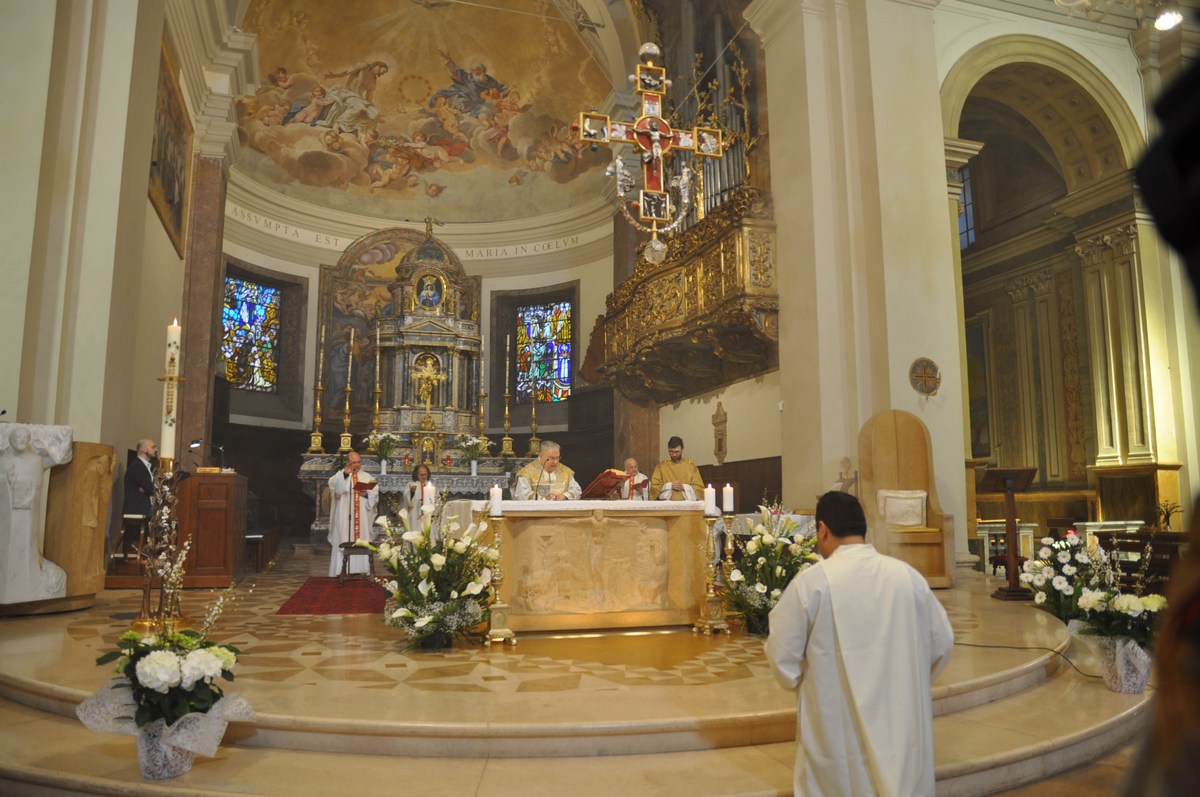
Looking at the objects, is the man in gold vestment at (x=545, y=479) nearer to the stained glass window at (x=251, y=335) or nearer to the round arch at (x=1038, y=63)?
the round arch at (x=1038, y=63)

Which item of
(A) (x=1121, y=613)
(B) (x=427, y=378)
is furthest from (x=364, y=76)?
(A) (x=1121, y=613)

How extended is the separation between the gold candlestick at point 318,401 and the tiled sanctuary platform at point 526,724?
37.6 feet

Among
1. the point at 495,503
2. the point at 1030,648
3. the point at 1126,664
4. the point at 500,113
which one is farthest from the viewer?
the point at 500,113

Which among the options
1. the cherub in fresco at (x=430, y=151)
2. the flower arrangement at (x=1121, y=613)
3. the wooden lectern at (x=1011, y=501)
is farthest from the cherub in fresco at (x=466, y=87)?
the flower arrangement at (x=1121, y=613)

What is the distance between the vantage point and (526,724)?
400 cm

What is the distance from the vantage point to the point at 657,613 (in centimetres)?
718

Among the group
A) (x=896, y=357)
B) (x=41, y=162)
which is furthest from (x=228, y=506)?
(x=896, y=357)

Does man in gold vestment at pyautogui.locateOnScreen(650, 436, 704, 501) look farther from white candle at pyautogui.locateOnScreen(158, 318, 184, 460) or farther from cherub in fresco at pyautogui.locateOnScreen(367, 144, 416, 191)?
cherub in fresco at pyautogui.locateOnScreen(367, 144, 416, 191)

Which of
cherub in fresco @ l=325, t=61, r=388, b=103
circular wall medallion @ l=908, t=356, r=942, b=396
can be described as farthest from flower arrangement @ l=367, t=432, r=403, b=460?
circular wall medallion @ l=908, t=356, r=942, b=396

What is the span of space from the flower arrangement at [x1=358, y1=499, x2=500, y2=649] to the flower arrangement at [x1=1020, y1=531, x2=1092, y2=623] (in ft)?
12.1

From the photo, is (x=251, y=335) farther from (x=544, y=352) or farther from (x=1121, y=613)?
(x=1121, y=613)

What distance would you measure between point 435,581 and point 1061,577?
4.13 meters

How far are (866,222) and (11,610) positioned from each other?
9539 mm

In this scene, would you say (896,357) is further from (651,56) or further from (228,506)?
(228,506)
